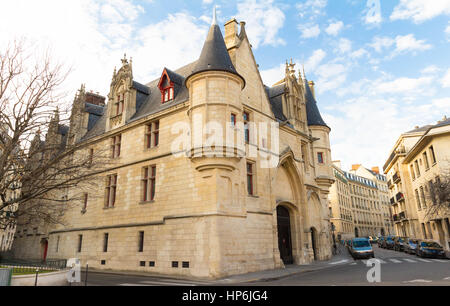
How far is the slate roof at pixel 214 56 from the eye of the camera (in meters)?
16.3

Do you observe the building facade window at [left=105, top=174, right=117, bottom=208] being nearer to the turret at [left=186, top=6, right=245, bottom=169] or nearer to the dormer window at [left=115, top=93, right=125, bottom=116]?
the dormer window at [left=115, top=93, right=125, bottom=116]

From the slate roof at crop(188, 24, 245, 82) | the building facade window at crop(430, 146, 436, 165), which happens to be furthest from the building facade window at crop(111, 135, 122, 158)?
the building facade window at crop(430, 146, 436, 165)

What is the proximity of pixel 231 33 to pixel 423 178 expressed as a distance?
2813 cm

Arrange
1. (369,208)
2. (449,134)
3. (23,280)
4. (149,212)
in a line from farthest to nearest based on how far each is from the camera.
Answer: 1. (369,208)
2. (449,134)
3. (149,212)
4. (23,280)

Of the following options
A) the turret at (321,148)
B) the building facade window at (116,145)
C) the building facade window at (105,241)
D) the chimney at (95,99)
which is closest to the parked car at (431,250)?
the turret at (321,148)

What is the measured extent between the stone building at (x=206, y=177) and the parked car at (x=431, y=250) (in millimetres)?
6672

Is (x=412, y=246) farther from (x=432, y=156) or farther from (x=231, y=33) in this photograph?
(x=231, y=33)

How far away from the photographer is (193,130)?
51.5ft

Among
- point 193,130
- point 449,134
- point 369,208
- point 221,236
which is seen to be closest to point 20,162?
point 193,130

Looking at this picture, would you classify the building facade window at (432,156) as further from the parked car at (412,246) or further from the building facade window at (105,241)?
the building facade window at (105,241)

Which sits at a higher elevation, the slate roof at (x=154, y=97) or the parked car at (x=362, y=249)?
the slate roof at (x=154, y=97)

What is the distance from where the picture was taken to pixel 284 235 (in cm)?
2038

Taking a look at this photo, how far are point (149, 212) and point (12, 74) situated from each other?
31.1 feet
